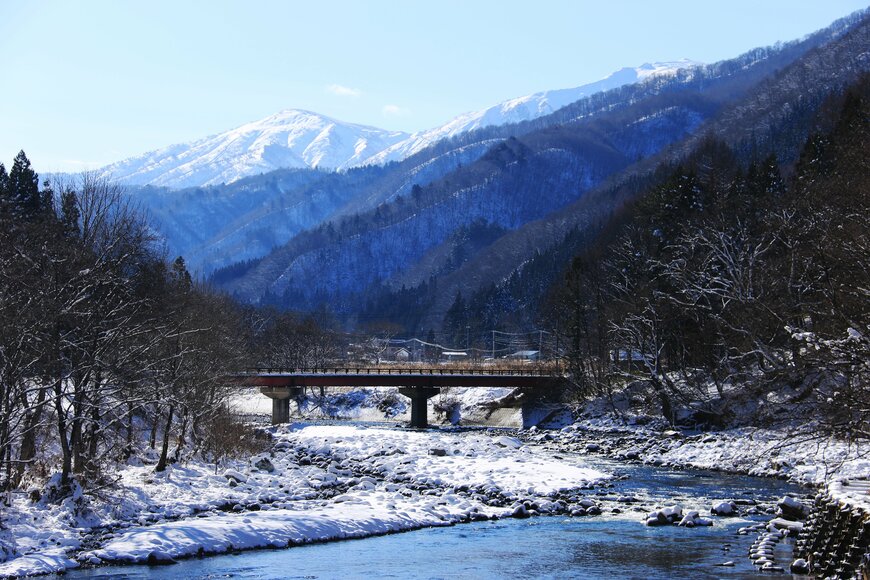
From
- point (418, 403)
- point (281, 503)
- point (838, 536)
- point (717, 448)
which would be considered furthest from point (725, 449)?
point (418, 403)

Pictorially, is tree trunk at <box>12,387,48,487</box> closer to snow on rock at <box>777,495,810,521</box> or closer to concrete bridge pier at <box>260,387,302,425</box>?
snow on rock at <box>777,495,810,521</box>

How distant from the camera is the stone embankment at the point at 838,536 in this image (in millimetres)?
19688

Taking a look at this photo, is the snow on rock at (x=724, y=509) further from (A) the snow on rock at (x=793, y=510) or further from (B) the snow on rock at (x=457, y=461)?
(B) the snow on rock at (x=457, y=461)

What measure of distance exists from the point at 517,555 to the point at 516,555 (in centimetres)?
3

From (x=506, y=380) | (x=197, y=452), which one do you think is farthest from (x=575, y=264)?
(x=197, y=452)

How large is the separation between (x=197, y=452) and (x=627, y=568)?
25114 millimetres

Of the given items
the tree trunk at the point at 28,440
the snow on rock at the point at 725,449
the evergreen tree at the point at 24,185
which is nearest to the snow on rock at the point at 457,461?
the snow on rock at the point at 725,449

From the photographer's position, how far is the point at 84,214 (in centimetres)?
3422

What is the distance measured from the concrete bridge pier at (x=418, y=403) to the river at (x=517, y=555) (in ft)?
181

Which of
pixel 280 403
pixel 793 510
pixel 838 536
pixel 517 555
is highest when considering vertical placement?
pixel 838 536

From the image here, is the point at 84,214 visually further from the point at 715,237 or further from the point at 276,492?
the point at 715,237

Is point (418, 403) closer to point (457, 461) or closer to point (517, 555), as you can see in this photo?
point (457, 461)

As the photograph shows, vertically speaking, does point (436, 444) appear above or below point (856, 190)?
below

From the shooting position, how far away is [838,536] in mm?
21391
